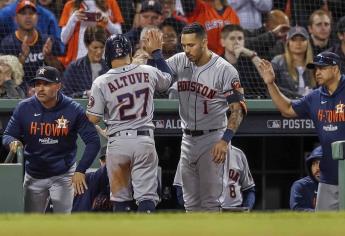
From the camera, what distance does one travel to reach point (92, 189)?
9.70 m

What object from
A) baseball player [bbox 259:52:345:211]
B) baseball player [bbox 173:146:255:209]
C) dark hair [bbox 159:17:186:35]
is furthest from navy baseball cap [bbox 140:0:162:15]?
baseball player [bbox 259:52:345:211]

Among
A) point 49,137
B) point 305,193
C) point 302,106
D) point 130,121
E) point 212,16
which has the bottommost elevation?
point 305,193

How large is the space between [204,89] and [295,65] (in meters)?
3.02

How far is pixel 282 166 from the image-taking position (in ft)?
39.7

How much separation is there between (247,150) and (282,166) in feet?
1.44

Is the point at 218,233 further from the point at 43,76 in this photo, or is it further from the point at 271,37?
the point at 271,37

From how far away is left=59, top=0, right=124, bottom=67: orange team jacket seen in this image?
1166 centimetres

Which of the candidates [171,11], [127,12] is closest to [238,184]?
[171,11]

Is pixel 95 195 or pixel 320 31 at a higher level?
pixel 320 31

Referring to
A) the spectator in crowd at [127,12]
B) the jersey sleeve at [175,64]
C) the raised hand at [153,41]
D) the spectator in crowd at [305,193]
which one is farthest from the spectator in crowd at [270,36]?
the raised hand at [153,41]

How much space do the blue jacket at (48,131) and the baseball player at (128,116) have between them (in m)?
0.71

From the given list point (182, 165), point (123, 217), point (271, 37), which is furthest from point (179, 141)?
point (123, 217)

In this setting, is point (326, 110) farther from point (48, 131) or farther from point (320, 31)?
point (320, 31)

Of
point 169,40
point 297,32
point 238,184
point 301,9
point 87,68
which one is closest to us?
point 238,184
